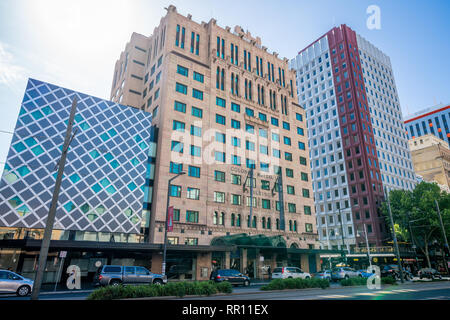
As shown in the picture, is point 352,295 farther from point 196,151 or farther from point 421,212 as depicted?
point 421,212

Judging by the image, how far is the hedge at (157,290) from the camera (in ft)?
51.6

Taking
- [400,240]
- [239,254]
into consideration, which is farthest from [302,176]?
[400,240]

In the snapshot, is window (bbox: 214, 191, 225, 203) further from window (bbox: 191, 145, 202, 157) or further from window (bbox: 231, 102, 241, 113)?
window (bbox: 231, 102, 241, 113)

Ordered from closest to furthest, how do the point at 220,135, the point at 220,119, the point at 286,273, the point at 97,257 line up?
the point at 286,273
the point at 97,257
the point at 220,135
the point at 220,119

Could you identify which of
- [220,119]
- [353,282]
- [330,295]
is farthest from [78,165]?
[353,282]

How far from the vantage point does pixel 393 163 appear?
80188mm

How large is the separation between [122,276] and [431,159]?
118813 mm

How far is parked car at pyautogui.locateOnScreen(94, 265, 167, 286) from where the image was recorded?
22.0 meters

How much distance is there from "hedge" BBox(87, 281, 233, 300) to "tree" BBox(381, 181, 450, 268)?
4977cm

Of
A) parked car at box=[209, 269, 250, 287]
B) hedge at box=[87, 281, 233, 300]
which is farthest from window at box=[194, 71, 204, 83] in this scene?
hedge at box=[87, 281, 233, 300]

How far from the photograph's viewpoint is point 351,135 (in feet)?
249
